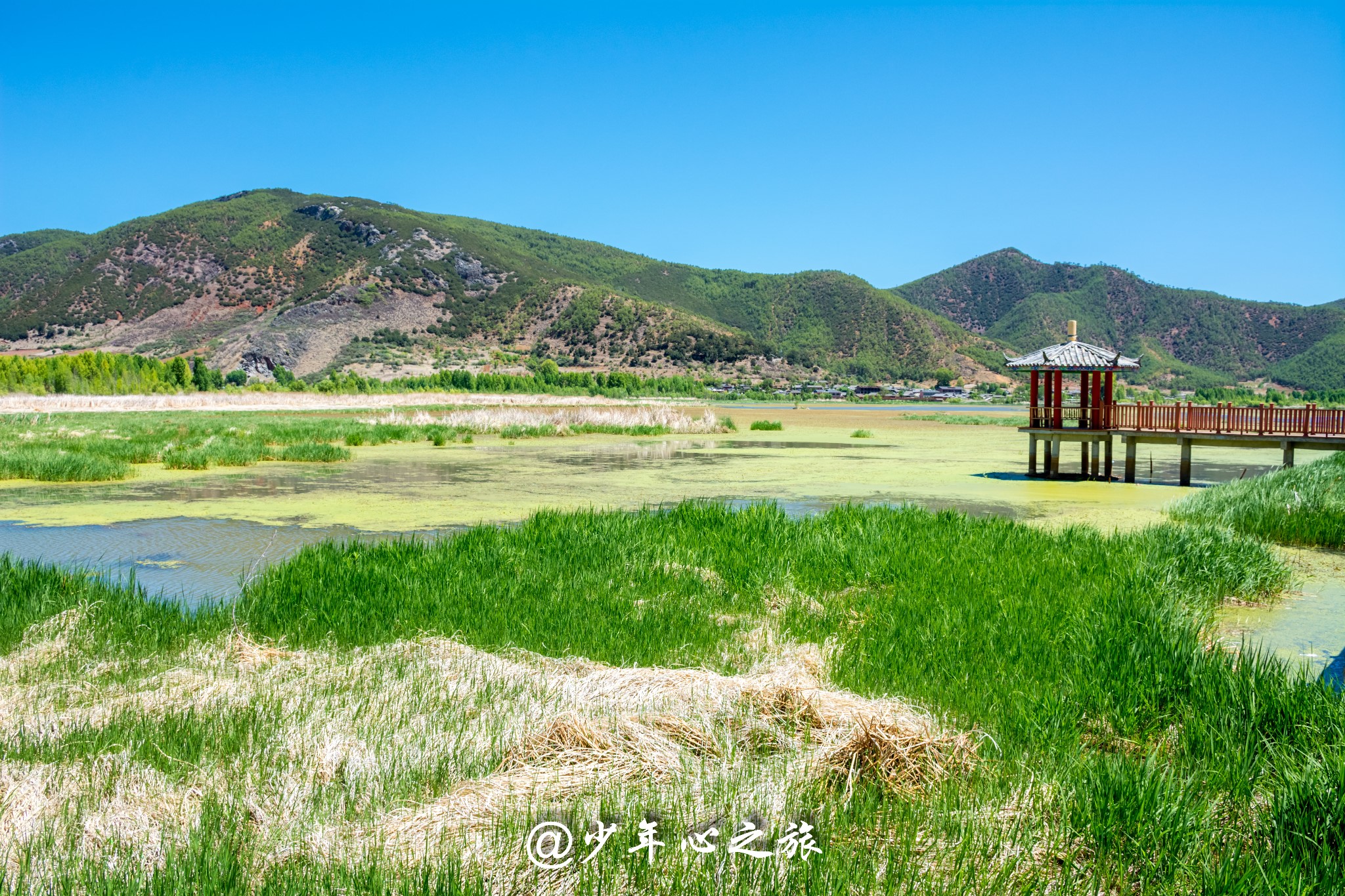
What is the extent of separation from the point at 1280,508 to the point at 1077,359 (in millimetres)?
8494

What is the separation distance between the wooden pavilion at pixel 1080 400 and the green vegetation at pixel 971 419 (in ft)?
96.2

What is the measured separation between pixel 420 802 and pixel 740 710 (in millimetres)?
1693

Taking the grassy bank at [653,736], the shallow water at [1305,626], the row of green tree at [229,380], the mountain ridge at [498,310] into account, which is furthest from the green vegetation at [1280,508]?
the mountain ridge at [498,310]

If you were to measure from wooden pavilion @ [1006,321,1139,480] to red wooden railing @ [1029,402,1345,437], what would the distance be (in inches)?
1.2

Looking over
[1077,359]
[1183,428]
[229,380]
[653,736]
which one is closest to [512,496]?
[653,736]

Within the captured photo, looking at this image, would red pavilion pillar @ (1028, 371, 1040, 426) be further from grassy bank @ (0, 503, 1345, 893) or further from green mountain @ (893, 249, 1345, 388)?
green mountain @ (893, 249, 1345, 388)

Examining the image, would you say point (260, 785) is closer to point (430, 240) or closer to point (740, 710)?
point (740, 710)

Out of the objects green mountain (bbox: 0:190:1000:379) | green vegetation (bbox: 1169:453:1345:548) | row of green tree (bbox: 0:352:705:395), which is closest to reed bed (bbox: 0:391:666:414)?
row of green tree (bbox: 0:352:705:395)

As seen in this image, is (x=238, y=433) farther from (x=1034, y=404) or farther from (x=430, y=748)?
(x=430, y=748)

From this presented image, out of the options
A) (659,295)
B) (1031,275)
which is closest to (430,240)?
(659,295)

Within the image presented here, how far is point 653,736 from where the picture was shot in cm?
445

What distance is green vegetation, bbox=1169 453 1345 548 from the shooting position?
12297 mm

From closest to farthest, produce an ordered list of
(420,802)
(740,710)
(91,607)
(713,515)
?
(420,802) → (740,710) → (91,607) → (713,515)

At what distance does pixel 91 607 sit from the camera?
699 centimetres
